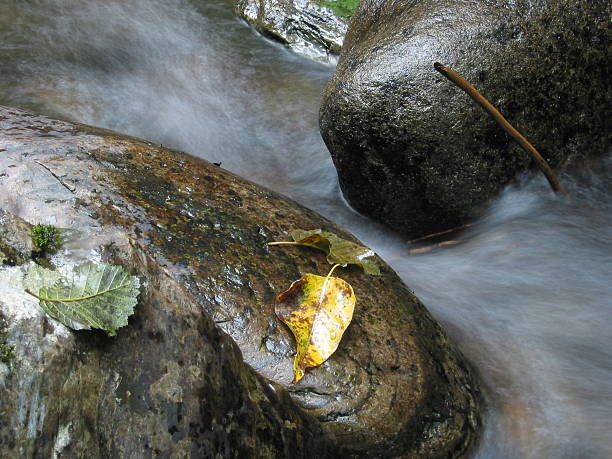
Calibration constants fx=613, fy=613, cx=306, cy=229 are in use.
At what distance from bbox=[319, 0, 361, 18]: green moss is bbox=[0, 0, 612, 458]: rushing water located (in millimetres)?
929

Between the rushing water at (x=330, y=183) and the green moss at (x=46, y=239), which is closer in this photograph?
the green moss at (x=46, y=239)

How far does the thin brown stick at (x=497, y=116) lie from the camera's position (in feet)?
12.1

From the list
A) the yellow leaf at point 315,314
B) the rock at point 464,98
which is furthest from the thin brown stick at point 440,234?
the yellow leaf at point 315,314

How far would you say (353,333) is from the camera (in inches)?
108

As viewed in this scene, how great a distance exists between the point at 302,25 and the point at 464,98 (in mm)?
4245

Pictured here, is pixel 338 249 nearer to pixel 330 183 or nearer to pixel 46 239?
pixel 46 239

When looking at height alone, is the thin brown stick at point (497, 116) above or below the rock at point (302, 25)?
above

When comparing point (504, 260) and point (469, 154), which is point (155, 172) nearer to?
point (469, 154)

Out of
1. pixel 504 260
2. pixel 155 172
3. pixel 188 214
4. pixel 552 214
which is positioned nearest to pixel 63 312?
pixel 188 214

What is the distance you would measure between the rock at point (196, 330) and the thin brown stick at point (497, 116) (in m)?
1.16

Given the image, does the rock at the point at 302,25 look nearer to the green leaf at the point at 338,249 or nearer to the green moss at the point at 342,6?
the green moss at the point at 342,6

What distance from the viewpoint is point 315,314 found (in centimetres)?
264

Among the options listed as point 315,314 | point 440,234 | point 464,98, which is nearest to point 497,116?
point 464,98

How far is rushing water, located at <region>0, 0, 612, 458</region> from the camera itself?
3.49m
